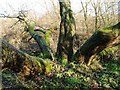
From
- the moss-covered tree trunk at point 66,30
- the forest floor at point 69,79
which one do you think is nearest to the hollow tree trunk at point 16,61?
the forest floor at point 69,79

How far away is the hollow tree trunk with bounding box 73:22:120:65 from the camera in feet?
31.3

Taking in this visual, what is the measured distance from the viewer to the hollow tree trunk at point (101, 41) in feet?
31.3

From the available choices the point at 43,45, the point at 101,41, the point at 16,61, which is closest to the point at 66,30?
the point at 43,45

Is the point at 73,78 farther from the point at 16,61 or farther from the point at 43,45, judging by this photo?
the point at 16,61

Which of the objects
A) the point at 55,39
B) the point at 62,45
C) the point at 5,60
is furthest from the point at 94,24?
the point at 5,60

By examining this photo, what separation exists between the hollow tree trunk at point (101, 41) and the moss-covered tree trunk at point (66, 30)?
4.22ft

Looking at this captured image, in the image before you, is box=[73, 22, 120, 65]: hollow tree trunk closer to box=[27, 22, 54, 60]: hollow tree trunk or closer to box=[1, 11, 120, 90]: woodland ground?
box=[1, 11, 120, 90]: woodland ground

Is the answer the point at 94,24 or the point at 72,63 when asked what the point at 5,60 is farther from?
the point at 94,24

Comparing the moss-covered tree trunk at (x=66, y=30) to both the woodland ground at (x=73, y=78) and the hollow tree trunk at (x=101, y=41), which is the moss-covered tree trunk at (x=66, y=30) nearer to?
the woodland ground at (x=73, y=78)

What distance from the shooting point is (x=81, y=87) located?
1036 cm

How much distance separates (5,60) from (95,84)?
5.18 meters

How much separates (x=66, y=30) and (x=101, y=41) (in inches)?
120

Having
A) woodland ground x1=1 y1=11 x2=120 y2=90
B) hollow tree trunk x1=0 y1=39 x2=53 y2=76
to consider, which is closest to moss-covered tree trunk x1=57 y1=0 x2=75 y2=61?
woodland ground x1=1 y1=11 x2=120 y2=90

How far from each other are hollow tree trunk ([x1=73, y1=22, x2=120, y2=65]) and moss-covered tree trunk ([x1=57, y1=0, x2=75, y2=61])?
1.29m
